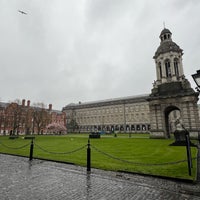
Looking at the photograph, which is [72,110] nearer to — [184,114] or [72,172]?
[184,114]

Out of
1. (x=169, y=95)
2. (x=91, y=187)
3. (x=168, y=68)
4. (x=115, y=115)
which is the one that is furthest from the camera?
(x=115, y=115)

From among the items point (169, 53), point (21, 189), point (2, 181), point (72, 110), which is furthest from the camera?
point (72, 110)

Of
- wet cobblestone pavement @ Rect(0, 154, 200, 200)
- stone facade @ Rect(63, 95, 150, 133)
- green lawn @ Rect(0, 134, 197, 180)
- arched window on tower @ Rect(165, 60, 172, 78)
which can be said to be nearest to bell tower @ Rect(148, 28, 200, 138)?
arched window on tower @ Rect(165, 60, 172, 78)

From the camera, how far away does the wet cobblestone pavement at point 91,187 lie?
5.05 meters

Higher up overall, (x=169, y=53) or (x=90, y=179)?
(x=169, y=53)

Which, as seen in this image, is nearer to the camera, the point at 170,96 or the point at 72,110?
the point at 170,96

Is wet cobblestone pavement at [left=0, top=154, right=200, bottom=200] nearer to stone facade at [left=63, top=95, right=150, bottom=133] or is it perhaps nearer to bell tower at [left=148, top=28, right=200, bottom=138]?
bell tower at [left=148, top=28, right=200, bottom=138]

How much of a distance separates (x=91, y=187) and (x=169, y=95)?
2767 centimetres

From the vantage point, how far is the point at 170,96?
29391mm

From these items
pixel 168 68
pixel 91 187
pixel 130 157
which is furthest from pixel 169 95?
pixel 91 187

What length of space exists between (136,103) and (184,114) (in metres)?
61.8

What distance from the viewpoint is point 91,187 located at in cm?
590

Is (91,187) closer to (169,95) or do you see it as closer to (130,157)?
(130,157)

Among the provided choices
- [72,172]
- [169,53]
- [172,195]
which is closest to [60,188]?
[72,172]
